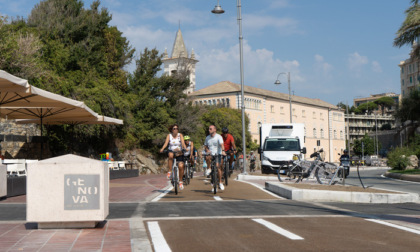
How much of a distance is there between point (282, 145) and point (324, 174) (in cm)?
1109

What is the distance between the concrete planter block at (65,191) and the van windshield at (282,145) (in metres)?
22.1

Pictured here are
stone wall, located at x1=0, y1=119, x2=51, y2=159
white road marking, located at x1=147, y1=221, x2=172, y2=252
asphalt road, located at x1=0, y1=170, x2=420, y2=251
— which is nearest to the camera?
white road marking, located at x1=147, y1=221, x2=172, y2=252

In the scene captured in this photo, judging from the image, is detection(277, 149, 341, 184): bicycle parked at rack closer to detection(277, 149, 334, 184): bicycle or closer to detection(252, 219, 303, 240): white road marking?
detection(277, 149, 334, 184): bicycle

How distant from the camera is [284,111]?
110m

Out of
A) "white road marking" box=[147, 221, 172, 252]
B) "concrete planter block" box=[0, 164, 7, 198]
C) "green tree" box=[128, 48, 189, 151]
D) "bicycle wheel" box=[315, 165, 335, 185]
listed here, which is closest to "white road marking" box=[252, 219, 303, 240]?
"white road marking" box=[147, 221, 172, 252]

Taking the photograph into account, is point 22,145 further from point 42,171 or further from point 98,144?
point 42,171

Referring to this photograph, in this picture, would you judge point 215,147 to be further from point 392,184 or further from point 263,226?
point 392,184

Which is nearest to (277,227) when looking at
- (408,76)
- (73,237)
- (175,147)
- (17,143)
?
(73,237)

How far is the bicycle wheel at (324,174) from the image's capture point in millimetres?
17416

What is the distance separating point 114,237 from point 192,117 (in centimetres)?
4091

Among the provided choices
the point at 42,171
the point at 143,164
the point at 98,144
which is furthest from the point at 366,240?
the point at 143,164

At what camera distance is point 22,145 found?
26750mm

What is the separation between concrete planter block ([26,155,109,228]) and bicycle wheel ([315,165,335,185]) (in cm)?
1150

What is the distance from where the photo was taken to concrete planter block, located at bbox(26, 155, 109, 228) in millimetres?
7055
